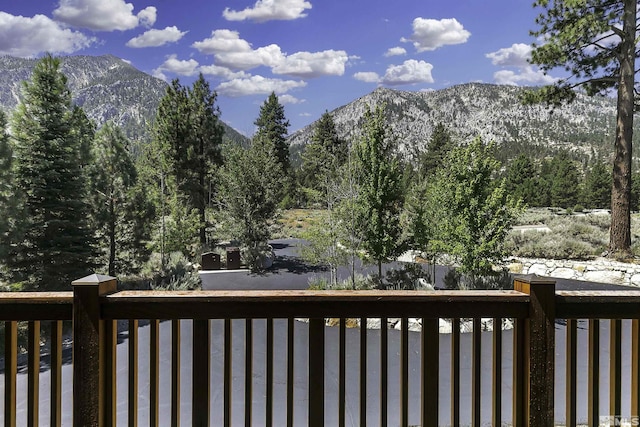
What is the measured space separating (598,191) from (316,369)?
29.0 meters

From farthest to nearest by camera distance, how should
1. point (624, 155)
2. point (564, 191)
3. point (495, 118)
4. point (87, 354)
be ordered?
point (495, 118), point (564, 191), point (624, 155), point (87, 354)

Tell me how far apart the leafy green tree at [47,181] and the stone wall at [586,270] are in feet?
Result: 31.9

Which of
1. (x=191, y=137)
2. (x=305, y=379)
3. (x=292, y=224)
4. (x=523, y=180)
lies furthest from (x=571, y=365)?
(x=523, y=180)

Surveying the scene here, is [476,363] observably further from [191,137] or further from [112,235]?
[191,137]

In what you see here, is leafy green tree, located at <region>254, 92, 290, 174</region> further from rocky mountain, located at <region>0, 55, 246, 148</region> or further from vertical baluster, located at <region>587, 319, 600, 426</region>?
rocky mountain, located at <region>0, 55, 246, 148</region>

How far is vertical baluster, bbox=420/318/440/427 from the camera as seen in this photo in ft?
5.12

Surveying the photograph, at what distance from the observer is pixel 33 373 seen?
1512 mm

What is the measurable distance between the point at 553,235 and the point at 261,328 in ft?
36.1

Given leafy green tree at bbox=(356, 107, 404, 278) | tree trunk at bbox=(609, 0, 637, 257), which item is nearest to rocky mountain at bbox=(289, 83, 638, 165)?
tree trunk at bbox=(609, 0, 637, 257)

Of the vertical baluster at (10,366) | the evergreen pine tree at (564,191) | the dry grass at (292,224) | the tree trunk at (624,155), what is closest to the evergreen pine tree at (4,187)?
the vertical baluster at (10,366)

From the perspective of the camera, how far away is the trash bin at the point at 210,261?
12.9 meters

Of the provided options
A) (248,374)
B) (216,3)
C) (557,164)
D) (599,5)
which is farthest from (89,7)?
(248,374)

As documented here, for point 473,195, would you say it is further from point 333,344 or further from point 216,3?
point 216,3

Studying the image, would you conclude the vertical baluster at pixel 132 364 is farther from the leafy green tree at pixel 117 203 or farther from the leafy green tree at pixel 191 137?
the leafy green tree at pixel 191 137
